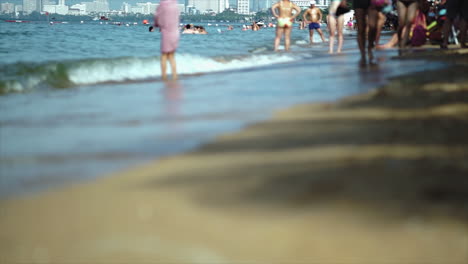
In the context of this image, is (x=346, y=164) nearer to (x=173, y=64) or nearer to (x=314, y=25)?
(x=173, y=64)

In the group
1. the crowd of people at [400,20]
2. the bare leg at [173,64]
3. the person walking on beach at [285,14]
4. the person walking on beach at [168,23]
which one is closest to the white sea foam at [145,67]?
the bare leg at [173,64]

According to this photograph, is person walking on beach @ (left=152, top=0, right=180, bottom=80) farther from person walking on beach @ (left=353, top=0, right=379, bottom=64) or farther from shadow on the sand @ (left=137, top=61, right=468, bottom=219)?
shadow on the sand @ (left=137, top=61, right=468, bottom=219)

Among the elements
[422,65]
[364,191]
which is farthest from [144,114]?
[422,65]

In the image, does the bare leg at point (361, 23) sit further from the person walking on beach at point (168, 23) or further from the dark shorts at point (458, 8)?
the person walking on beach at point (168, 23)

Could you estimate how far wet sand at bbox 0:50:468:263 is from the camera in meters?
2.43

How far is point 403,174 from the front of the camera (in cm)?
336

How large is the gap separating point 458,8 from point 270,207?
42.3ft

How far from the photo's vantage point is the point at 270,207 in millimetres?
2848

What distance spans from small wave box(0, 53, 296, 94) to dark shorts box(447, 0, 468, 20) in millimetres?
Result: 4016

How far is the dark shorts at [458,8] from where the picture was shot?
14.4 metres

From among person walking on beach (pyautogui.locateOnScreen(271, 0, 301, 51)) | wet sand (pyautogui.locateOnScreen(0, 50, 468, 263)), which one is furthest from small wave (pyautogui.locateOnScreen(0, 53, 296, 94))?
wet sand (pyautogui.locateOnScreen(0, 50, 468, 263))

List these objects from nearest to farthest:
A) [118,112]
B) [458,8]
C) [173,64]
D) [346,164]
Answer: [346,164] < [118,112] < [173,64] < [458,8]

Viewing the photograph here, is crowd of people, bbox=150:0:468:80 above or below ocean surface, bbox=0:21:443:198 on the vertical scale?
above

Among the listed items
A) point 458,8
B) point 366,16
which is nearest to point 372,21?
point 366,16
